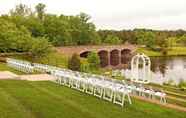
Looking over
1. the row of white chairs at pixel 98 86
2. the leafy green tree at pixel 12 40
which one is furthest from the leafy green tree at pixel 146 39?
the row of white chairs at pixel 98 86

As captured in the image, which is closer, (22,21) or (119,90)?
(119,90)

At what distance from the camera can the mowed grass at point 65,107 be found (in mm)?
16891

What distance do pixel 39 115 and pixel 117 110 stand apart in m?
3.67

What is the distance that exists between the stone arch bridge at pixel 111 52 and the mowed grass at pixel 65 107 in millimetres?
51724

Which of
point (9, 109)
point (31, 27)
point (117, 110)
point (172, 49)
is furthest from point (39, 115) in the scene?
point (172, 49)

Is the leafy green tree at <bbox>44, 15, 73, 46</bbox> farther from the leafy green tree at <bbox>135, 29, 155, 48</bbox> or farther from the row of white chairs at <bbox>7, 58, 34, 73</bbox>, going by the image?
the row of white chairs at <bbox>7, 58, 34, 73</bbox>

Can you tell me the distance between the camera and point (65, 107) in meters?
18.4

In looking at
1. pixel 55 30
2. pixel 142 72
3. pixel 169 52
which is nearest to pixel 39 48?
pixel 55 30

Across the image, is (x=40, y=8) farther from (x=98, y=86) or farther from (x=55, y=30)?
(x=98, y=86)

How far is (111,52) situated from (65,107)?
246ft

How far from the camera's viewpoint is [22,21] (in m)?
75.8

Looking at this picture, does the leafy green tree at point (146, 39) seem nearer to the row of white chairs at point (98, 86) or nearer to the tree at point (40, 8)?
the tree at point (40, 8)

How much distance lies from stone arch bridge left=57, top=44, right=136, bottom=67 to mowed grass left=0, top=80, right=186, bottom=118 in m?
51.7

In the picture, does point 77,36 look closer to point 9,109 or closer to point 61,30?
point 61,30
